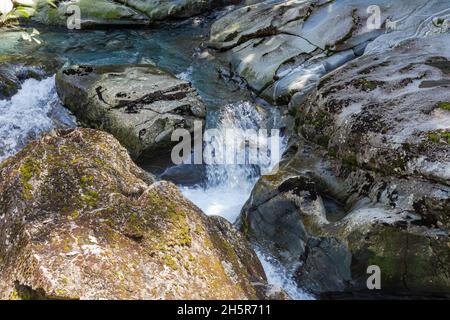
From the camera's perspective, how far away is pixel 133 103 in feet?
34.0

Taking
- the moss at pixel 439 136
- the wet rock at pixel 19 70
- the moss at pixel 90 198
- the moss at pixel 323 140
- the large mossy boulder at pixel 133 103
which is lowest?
the wet rock at pixel 19 70

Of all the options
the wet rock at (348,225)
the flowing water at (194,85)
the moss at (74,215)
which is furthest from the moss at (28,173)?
the wet rock at (348,225)

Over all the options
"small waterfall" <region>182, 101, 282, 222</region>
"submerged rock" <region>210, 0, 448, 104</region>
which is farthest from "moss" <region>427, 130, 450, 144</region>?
"submerged rock" <region>210, 0, 448, 104</region>

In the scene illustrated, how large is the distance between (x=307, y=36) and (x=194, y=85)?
3402mm

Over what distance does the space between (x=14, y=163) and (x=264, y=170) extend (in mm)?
6413

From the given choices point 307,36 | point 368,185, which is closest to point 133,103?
point 307,36

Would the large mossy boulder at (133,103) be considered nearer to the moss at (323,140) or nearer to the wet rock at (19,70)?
the wet rock at (19,70)

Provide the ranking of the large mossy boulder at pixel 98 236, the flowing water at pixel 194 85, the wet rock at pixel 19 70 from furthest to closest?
the wet rock at pixel 19 70
the flowing water at pixel 194 85
the large mossy boulder at pixel 98 236

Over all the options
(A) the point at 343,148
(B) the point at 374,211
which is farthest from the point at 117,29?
(B) the point at 374,211

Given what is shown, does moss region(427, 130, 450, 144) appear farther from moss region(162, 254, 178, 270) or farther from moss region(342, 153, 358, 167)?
moss region(162, 254, 178, 270)

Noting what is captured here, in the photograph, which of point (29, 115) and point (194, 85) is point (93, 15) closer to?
point (194, 85)

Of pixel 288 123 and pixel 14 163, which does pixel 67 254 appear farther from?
pixel 288 123

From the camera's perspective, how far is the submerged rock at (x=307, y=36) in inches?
433

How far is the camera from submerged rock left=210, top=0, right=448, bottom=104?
10992 mm
